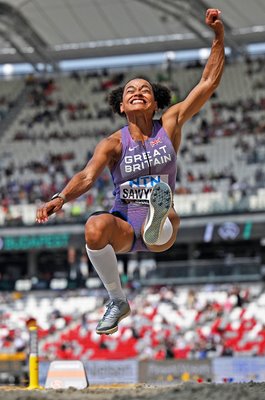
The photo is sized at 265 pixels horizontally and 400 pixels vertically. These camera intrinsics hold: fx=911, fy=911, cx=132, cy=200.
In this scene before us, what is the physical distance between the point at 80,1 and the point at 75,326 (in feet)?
50.9

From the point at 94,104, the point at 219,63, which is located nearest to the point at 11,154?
the point at 94,104

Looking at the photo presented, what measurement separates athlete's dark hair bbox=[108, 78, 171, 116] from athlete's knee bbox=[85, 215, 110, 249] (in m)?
1.47

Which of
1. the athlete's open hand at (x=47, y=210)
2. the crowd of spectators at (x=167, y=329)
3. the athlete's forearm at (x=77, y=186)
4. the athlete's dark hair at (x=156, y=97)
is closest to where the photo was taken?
the athlete's open hand at (x=47, y=210)

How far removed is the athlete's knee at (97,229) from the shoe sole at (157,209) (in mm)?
378

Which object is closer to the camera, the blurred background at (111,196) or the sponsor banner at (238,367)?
the sponsor banner at (238,367)

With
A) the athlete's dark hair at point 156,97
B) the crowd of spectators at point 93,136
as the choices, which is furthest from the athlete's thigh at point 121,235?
the crowd of spectators at point 93,136

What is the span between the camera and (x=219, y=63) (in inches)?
350

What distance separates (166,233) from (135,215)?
0.38 meters

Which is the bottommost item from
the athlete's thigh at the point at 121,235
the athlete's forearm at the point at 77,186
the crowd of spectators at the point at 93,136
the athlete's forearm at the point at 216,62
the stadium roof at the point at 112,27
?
the athlete's thigh at the point at 121,235

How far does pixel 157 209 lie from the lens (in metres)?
8.35

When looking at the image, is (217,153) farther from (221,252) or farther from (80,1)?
(80,1)

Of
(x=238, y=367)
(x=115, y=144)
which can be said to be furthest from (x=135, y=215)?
(x=238, y=367)

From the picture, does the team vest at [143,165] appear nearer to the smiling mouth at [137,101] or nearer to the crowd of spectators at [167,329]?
the smiling mouth at [137,101]

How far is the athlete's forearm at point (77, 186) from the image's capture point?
26.2 feet
